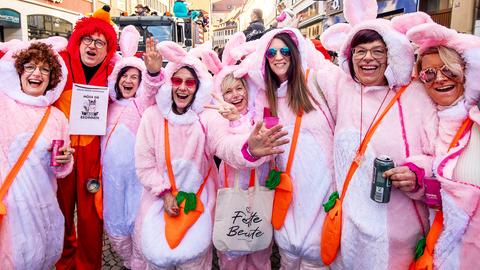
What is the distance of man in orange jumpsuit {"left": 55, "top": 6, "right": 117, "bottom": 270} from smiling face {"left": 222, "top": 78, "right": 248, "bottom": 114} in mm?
1063

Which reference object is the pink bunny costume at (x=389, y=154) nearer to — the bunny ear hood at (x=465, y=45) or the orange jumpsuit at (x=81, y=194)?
the bunny ear hood at (x=465, y=45)

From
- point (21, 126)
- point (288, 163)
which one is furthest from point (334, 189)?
point (21, 126)

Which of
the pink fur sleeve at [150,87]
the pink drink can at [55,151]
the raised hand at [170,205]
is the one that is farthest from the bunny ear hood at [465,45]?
the pink drink can at [55,151]

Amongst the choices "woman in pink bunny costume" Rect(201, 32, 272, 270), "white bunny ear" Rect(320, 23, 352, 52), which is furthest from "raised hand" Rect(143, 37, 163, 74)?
"white bunny ear" Rect(320, 23, 352, 52)

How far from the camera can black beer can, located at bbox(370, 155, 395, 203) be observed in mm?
1793

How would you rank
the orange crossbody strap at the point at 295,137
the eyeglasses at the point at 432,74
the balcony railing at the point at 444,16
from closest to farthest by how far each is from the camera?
the eyeglasses at the point at 432,74 < the orange crossbody strap at the point at 295,137 < the balcony railing at the point at 444,16

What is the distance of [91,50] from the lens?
2885 millimetres

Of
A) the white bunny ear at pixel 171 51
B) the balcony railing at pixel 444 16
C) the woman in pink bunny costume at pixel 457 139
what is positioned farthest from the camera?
the balcony railing at pixel 444 16

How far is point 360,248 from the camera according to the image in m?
1.98

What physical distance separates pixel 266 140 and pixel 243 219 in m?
0.60

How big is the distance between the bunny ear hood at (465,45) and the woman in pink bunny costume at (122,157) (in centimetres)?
192

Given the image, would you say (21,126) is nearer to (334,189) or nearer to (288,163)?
(288,163)

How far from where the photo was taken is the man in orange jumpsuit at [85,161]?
280 centimetres

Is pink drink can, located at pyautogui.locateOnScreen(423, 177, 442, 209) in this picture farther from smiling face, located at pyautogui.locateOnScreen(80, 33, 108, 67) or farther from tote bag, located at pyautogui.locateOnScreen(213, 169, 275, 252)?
smiling face, located at pyautogui.locateOnScreen(80, 33, 108, 67)
